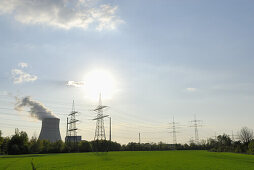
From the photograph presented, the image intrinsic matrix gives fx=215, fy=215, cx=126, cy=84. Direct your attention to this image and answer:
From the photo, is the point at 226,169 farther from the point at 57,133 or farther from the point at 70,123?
the point at 57,133

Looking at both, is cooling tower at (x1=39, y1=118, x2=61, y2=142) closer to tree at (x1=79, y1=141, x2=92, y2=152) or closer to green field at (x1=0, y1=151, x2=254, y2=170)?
tree at (x1=79, y1=141, x2=92, y2=152)

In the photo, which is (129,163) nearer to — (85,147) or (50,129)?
(85,147)

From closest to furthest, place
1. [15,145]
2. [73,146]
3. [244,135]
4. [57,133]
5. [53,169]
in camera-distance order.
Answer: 1. [53,169]
2. [15,145]
3. [73,146]
4. [57,133]
5. [244,135]

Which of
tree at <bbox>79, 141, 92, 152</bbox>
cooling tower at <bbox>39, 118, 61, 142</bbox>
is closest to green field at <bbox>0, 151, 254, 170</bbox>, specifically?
tree at <bbox>79, 141, 92, 152</bbox>

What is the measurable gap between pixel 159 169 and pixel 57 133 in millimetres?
85077

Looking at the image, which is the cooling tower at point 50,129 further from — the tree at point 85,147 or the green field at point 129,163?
the green field at point 129,163

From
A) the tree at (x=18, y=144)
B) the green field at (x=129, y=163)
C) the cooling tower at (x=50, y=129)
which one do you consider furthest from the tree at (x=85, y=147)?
the green field at (x=129, y=163)

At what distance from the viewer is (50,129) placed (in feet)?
328

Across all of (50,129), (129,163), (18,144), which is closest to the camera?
(129,163)

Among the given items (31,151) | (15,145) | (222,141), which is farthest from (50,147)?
(222,141)

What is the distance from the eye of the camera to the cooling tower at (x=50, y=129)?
97.8 m

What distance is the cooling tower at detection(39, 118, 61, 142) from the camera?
97750 millimetres

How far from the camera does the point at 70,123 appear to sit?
8538 centimetres

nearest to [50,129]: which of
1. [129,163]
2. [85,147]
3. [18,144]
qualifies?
[85,147]
